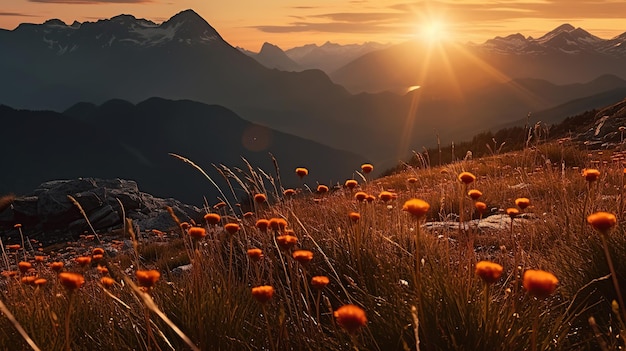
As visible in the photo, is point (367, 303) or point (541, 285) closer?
point (541, 285)

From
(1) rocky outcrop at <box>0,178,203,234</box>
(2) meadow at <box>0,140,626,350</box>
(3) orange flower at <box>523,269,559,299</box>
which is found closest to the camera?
(3) orange flower at <box>523,269,559,299</box>

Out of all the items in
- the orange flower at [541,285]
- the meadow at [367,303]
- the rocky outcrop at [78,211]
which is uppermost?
the orange flower at [541,285]

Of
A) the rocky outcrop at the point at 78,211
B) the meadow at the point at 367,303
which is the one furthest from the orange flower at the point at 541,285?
the rocky outcrop at the point at 78,211

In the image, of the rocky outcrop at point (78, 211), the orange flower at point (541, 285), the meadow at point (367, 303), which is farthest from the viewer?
the rocky outcrop at point (78, 211)

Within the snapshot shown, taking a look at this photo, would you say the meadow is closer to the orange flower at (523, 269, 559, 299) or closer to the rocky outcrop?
the orange flower at (523, 269, 559, 299)

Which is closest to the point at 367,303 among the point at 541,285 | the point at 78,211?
the point at 541,285

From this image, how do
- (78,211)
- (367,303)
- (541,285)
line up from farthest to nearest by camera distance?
1. (78,211)
2. (367,303)
3. (541,285)

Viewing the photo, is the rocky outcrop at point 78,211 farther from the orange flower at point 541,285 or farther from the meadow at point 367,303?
the orange flower at point 541,285

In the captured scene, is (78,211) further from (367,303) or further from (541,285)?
(541,285)

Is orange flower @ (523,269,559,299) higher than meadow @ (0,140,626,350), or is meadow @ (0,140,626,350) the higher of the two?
orange flower @ (523,269,559,299)

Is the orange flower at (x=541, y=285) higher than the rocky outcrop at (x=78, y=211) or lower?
higher

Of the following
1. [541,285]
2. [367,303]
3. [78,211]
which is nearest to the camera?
[541,285]

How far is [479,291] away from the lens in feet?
8.84

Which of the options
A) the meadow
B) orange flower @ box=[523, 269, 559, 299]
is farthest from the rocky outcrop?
orange flower @ box=[523, 269, 559, 299]
